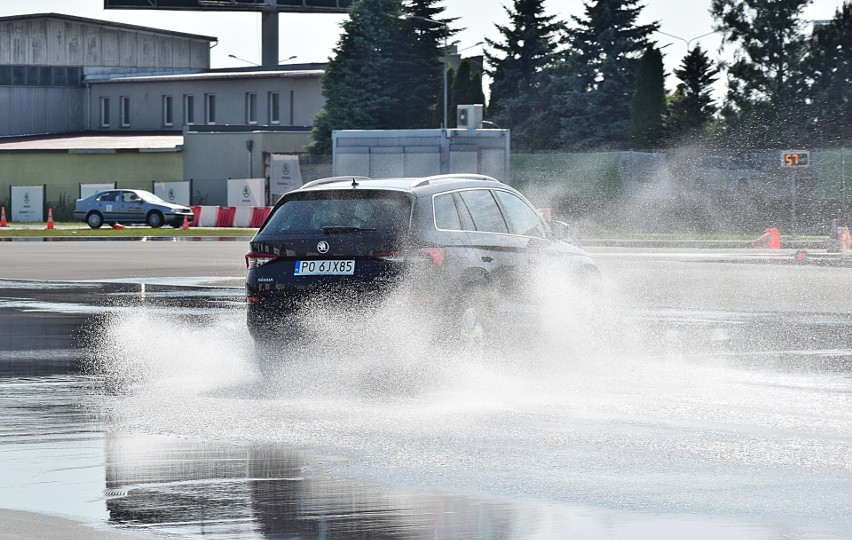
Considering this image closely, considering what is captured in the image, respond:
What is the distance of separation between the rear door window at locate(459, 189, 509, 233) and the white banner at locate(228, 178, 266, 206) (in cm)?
5258

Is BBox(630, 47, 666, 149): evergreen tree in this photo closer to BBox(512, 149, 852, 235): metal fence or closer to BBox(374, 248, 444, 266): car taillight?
BBox(512, 149, 852, 235): metal fence

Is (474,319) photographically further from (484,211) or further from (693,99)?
(693,99)

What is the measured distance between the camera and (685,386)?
470 inches

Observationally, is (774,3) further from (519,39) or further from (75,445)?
(75,445)

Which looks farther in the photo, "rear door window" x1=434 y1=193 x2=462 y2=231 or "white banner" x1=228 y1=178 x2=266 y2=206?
"white banner" x1=228 y1=178 x2=266 y2=206

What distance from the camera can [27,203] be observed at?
240 ft

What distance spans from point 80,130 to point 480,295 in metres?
78.8

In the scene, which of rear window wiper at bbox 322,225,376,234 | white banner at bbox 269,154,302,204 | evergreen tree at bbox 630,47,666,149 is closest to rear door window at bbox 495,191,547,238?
rear window wiper at bbox 322,225,376,234

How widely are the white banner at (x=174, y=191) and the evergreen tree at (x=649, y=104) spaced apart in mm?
19837

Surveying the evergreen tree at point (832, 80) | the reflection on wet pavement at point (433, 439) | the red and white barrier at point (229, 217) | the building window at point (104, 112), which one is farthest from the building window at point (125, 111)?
the reflection on wet pavement at point (433, 439)

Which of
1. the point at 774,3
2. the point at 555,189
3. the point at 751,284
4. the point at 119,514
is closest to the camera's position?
the point at 119,514

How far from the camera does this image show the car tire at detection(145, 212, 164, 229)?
58.7 meters

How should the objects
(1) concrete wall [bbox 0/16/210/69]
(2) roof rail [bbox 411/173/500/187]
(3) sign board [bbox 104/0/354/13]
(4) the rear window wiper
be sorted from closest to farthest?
(4) the rear window wiper, (2) roof rail [bbox 411/173/500/187], (3) sign board [bbox 104/0/354/13], (1) concrete wall [bbox 0/16/210/69]

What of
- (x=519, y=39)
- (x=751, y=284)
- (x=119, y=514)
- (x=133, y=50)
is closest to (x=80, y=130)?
(x=133, y=50)
